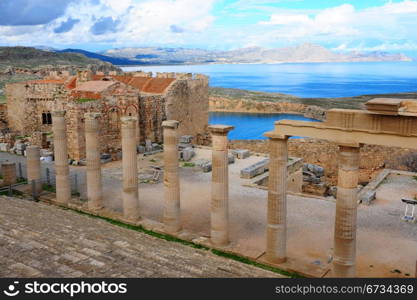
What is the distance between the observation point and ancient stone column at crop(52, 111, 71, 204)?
14.7 metres

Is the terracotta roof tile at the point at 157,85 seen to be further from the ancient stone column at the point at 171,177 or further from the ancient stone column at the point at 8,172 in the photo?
the ancient stone column at the point at 171,177

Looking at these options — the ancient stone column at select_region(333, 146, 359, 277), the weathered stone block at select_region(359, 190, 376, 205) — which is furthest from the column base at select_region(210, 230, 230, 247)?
the weathered stone block at select_region(359, 190, 376, 205)

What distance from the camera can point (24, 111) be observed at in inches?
1128

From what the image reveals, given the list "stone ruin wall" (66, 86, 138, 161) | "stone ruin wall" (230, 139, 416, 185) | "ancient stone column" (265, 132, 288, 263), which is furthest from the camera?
"stone ruin wall" (230, 139, 416, 185)

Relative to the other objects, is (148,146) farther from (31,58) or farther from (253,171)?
(31,58)

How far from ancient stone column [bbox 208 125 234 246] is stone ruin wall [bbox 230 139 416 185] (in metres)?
13.9

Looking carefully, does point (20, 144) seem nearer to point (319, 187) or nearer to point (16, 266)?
point (319, 187)

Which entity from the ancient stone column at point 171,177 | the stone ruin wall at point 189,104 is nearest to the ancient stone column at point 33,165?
the ancient stone column at point 171,177

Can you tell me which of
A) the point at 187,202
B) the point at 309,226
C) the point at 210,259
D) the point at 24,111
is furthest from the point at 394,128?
the point at 24,111

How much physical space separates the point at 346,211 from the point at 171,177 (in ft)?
16.6

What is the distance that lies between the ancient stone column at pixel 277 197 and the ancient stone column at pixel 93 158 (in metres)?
6.27

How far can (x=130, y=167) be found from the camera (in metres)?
13.0

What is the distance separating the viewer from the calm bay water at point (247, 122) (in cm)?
4459

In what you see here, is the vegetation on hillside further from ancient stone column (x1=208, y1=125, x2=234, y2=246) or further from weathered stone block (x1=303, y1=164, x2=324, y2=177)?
ancient stone column (x1=208, y1=125, x2=234, y2=246)
